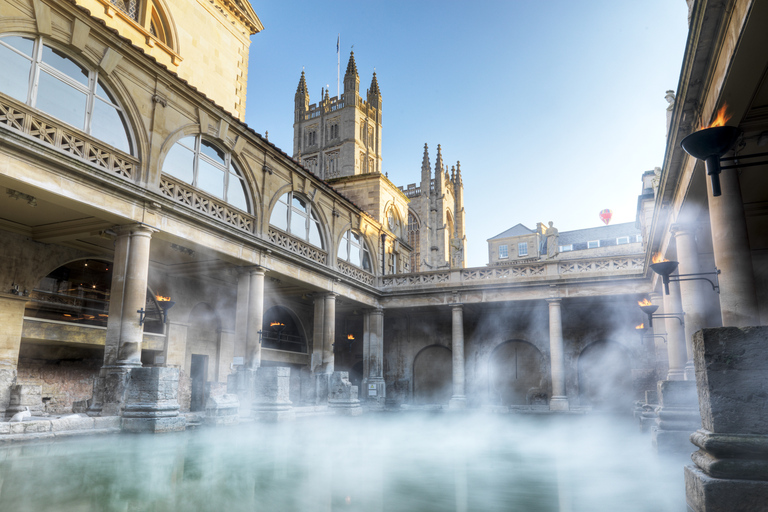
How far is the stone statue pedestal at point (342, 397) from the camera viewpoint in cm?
1878

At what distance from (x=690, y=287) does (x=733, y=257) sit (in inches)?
149

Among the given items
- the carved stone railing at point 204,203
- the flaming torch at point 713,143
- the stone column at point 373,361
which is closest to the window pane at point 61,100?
the carved stone railing at point 204,203

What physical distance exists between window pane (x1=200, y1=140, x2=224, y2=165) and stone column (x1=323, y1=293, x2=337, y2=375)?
7520 mm

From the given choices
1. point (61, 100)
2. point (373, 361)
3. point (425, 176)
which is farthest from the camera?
Answer: point (425, 176)

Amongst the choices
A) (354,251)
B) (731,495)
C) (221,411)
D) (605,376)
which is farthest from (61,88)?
(605,376)

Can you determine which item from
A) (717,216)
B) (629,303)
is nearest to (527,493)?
(717,216)

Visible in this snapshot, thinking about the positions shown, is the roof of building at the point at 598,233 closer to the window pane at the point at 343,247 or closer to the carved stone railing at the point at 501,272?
the carved stone railing at the point at 501,272

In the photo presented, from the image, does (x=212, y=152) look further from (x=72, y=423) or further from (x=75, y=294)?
(x=72, y=423)

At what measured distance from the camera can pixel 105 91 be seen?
1328cm

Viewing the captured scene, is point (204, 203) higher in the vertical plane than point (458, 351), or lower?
higher

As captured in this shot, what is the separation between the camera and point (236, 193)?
17.6 m

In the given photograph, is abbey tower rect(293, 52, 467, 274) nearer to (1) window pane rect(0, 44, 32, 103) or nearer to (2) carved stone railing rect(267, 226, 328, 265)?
(2) carved stone railing rect(267, 226, 328, 265)

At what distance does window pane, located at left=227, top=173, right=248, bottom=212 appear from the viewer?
17297 mm

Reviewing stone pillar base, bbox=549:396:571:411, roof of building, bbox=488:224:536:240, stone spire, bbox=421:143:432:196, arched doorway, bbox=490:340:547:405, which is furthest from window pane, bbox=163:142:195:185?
roof of building, bbox=488:224:536:240
